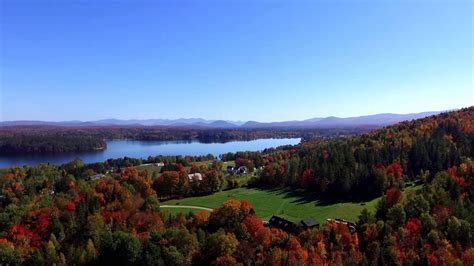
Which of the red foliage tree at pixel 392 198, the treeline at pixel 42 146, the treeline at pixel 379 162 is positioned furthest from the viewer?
the treeline at pixel 42 146

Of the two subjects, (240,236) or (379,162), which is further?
(379,162)

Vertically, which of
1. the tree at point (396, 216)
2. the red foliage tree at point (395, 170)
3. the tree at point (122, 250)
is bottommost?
the tree at point (122, 250)

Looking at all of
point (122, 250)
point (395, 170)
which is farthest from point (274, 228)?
point (395, 170)

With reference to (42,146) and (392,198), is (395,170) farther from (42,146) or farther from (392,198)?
(42,146)

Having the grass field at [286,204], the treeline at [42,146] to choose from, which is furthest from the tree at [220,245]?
the treeline at [42,146]

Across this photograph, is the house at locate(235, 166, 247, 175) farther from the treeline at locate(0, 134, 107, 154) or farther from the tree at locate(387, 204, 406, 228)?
the treeline at locate(0, 134, 107, 154)

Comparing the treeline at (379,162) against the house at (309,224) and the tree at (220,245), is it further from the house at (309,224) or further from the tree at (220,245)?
the tree at (220,245)
